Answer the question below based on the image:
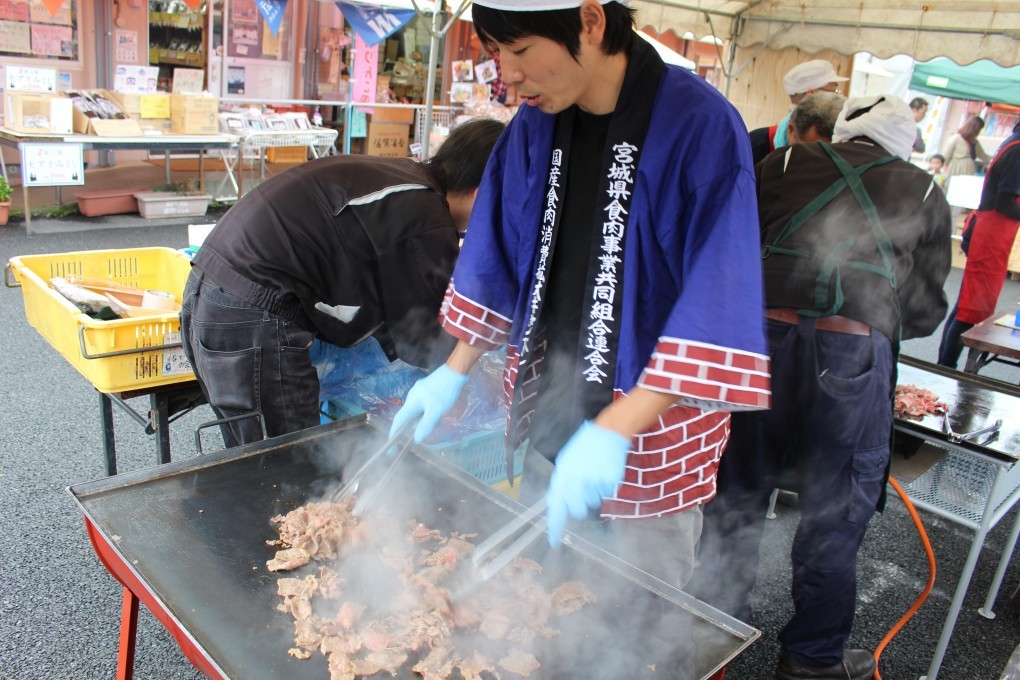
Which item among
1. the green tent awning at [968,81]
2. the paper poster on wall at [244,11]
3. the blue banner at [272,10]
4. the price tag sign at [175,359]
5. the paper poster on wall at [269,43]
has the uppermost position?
the green tent awning at [968,81]

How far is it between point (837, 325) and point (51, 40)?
35.6 ft

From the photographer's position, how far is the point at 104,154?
423 inches

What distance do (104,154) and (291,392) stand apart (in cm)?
991

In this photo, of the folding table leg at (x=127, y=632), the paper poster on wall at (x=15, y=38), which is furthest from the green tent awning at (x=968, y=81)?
the folding table leg at (x=127, y=632)

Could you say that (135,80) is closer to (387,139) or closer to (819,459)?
(387,139)

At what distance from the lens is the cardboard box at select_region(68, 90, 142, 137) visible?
7930mm

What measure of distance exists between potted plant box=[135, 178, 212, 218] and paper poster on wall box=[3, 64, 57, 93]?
1.54 metres

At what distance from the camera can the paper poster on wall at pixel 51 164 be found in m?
7.43

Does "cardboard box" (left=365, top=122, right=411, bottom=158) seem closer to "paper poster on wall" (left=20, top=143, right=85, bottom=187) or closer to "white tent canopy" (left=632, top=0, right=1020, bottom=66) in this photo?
"paper poster on wall" (left=20, top=143, right=85, bottom=187)

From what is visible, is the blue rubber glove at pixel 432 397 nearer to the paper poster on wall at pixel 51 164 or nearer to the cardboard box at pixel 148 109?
the paper poster on wall at pixel 51 164

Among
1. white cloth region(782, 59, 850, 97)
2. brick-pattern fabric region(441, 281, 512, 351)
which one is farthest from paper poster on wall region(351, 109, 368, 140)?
brick-pattern fabric region(441, 281, 512, 351)

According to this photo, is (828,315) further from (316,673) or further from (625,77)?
(316,673)

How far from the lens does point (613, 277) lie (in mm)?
1821

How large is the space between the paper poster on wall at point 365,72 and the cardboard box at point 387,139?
1.88ft
